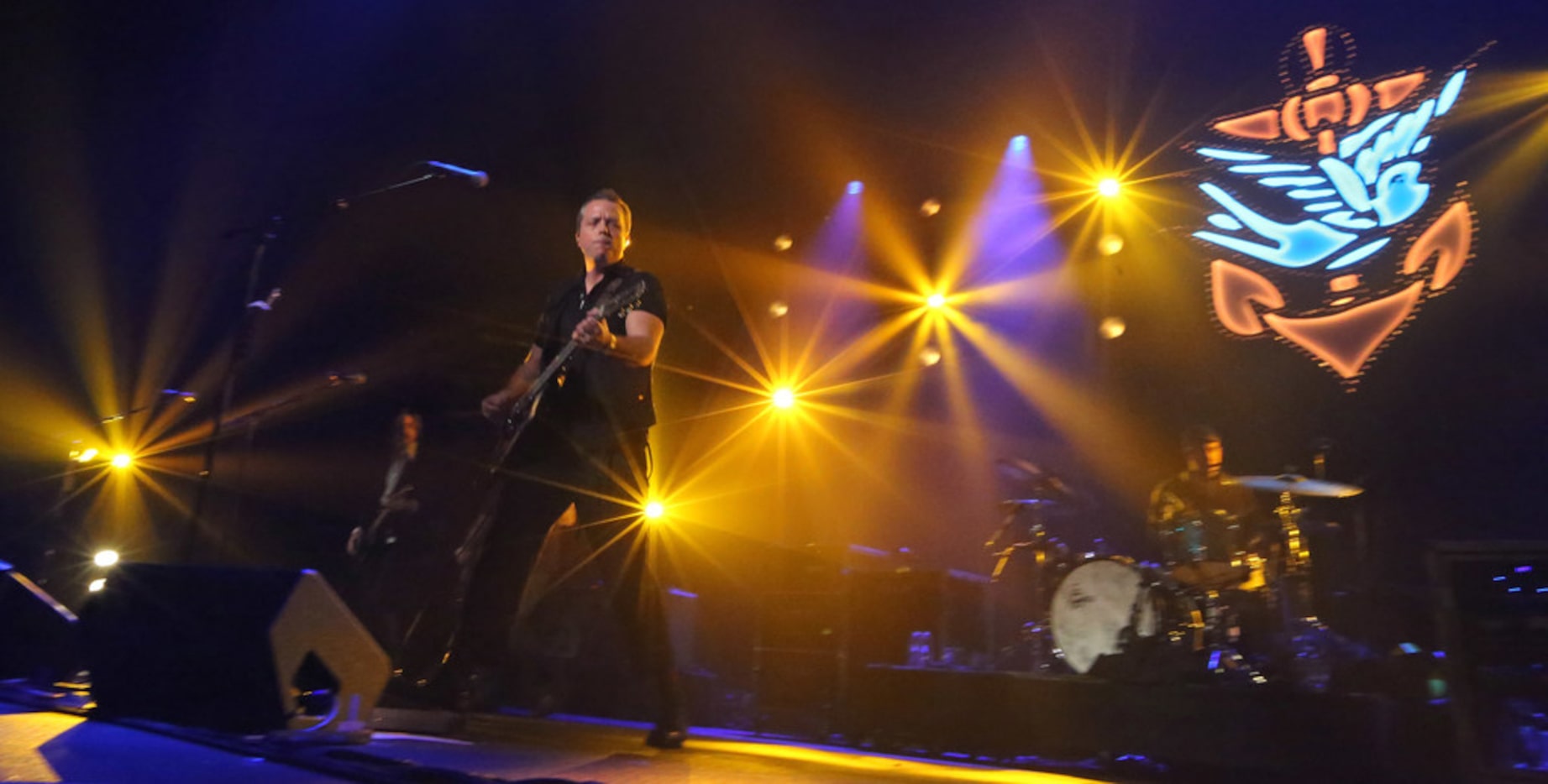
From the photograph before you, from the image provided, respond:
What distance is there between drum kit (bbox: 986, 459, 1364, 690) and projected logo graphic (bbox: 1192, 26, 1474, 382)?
159cm

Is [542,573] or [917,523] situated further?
[917,523]

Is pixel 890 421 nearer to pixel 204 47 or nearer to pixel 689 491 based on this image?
pixel 689 491

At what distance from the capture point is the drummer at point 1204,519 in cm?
516

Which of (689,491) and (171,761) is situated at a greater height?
(689,491)

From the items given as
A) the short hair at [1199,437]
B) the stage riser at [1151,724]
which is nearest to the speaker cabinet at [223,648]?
the stage riser at [1151,724]

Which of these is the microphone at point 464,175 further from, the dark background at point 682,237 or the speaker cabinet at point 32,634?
the speaker cabinet at point 32,634

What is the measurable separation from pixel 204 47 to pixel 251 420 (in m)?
2.85

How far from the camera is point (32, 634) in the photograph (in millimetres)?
4172

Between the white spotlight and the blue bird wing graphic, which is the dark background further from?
the blue bird wing graphic

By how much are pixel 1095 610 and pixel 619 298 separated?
12.2 feet

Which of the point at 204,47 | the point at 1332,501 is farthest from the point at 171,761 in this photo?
the point at 1332,501

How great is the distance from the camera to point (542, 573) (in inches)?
257

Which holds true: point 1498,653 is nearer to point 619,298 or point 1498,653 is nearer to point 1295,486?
point 1295,486

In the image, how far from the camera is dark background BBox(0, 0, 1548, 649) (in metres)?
5.79
